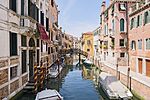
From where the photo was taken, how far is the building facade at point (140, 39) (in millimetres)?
16750

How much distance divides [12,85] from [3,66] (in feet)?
5.95

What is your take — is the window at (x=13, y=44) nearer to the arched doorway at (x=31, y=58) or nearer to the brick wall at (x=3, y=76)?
the brick wall at (x=3, y=76)

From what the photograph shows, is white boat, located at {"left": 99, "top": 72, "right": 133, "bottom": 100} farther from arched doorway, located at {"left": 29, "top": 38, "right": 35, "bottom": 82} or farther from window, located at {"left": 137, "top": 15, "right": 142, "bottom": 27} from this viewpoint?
arched doorway, located at {"left": 29, "top": 38, "right": 35, "bottom": 82}

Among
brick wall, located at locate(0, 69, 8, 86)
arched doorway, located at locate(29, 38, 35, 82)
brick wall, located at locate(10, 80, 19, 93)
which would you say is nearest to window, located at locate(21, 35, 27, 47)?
arched doorway, located at locate(29, 38, 35, 82)

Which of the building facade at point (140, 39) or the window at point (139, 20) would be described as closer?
the building facade at point (140, 39)

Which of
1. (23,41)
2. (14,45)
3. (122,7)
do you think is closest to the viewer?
(14,45)

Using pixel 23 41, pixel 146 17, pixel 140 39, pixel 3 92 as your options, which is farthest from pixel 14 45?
pixel 140 39

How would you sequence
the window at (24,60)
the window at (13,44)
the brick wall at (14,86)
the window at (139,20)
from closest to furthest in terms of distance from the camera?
the brick wall at (14,86)
the window at (13,44)
the window at (24,60)
the window at (139,20)

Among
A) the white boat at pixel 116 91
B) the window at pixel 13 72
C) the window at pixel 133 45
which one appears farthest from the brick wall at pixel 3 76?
the window at pixel 133 45

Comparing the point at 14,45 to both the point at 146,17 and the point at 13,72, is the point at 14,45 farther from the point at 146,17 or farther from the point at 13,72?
the point at 146,17

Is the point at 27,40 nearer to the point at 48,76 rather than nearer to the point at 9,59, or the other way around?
the point at 9,59

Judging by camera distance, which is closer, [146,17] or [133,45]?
[146,17]

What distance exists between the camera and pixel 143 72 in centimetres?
1762

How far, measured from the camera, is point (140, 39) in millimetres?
18484
